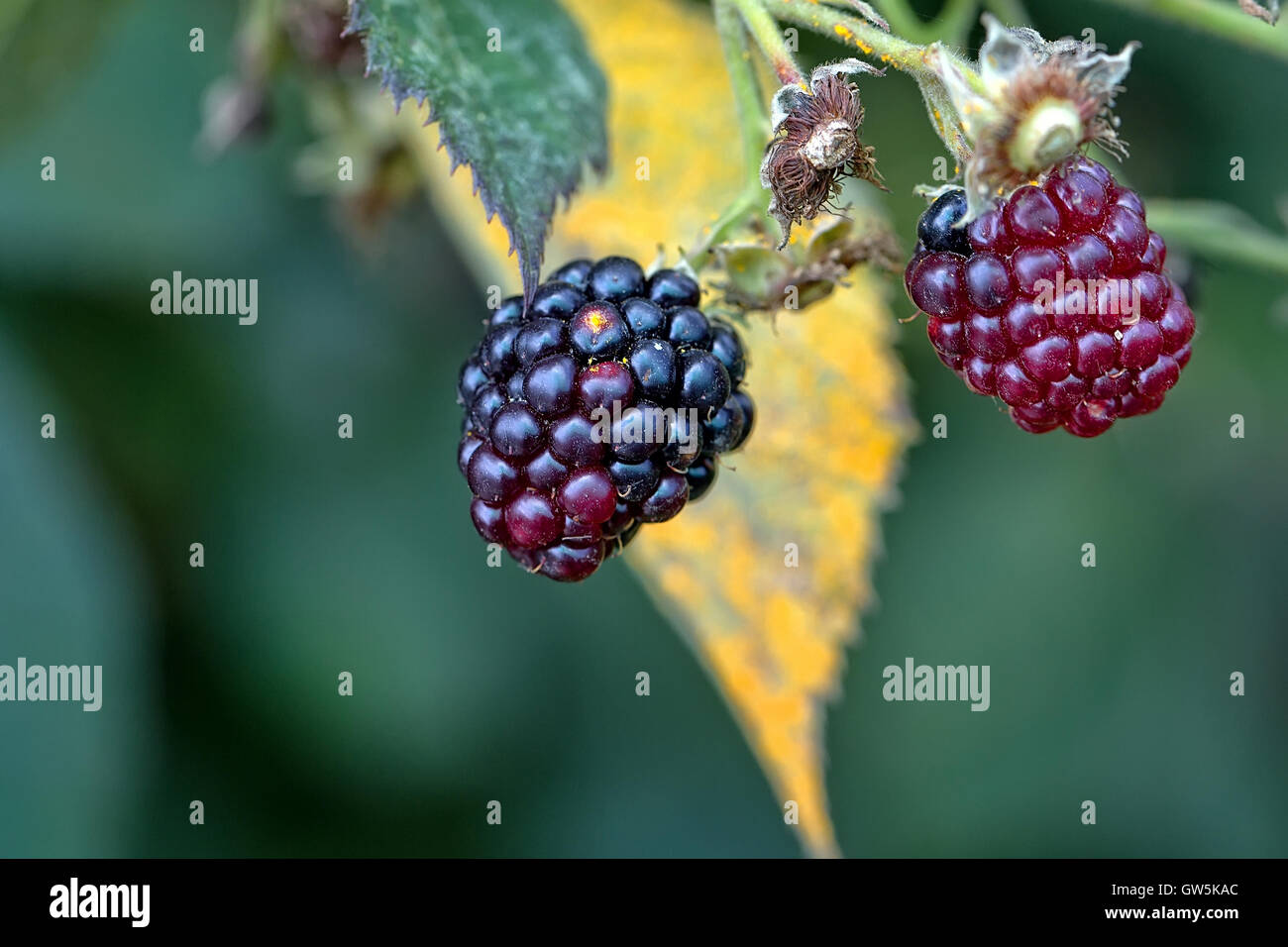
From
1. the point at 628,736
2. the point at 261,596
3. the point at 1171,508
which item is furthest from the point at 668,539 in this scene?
the point at 1171,508

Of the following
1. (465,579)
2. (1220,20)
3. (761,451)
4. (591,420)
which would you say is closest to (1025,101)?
(591,420)

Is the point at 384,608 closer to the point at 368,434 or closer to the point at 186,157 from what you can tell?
the point at 368,434

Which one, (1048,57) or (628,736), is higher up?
(1048,57)

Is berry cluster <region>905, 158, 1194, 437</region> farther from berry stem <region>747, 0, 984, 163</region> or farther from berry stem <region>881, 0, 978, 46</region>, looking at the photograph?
berry stem <region>881, 0, 978, 46</region>

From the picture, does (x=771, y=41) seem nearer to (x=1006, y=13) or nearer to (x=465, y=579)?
(x=1006, y=13)

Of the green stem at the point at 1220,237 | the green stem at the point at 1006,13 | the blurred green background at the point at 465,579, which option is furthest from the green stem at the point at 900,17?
the blurred green background at the point at 465,579

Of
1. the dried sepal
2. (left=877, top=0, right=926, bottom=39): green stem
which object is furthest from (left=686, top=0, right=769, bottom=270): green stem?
(left=877, top=0, right=926, bottom=39): green stem

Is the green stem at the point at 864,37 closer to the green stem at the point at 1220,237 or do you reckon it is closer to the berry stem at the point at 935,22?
the berry stem at the point at 935,22
